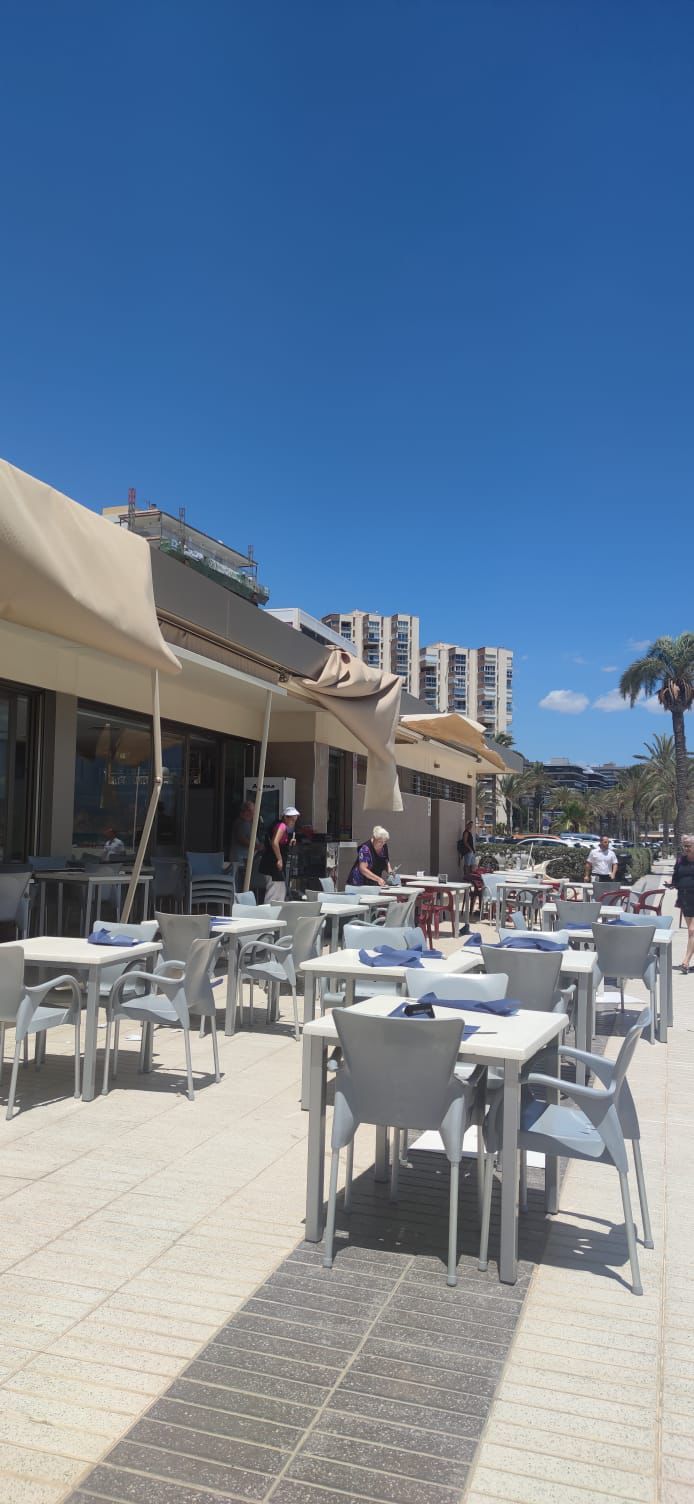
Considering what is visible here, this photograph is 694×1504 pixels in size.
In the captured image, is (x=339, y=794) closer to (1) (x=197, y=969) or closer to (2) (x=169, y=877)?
(2) (x=169, y=877)

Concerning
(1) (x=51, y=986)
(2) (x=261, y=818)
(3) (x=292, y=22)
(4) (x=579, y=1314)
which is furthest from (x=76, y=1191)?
(3) (x=292, y=22)

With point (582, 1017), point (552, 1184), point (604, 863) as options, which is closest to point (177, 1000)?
point (552, 1184)

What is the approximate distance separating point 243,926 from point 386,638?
11502 cm

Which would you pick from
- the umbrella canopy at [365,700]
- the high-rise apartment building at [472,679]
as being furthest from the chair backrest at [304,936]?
the high-rise apartment building at [472,679]

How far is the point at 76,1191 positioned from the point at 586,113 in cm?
1084

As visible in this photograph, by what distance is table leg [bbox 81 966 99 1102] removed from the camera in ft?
16.5

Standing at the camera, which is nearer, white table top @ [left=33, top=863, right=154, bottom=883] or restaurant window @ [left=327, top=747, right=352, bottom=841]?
white table top @ [left=33, top=863, right=154, bottom=883]

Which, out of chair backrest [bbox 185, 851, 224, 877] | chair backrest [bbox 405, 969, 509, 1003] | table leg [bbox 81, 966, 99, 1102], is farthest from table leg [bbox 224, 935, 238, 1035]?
chair backrest [bbox 185, 851, 224, 877]

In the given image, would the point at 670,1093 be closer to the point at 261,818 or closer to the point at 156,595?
the point at 156,595

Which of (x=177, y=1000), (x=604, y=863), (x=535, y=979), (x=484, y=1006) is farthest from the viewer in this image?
(x=604, y=863)

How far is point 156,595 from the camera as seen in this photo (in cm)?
782

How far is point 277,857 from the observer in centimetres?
1101

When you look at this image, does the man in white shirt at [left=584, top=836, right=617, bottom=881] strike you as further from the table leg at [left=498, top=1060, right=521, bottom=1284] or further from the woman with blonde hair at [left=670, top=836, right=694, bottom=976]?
the table leg at [left=498, top=1060, right=521, bottom=1284]

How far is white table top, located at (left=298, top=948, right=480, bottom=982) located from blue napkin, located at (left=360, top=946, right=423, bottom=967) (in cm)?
3
